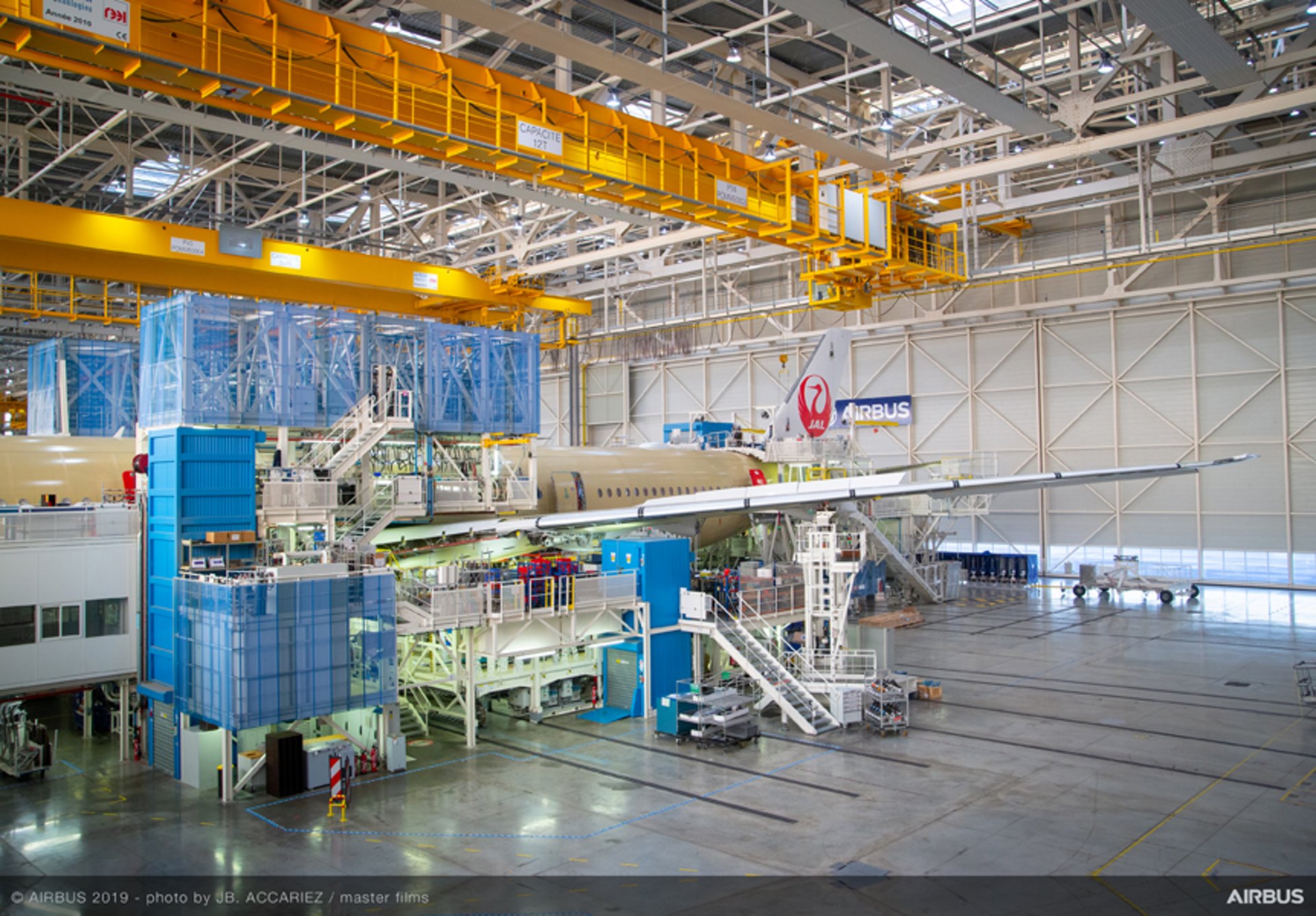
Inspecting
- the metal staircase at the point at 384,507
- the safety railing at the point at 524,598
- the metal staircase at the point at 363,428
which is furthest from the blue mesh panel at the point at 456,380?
the safety railing at the point at 524,598

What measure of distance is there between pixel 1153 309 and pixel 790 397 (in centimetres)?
1968

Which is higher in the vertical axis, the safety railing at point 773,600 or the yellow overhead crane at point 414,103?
the yellow overhead crane at point 414,103

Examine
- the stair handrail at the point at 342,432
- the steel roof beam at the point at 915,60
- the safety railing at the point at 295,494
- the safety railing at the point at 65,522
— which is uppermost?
the steel roof beam at the point at 915,60

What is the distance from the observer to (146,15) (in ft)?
55.7

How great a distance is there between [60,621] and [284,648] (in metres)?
5.61

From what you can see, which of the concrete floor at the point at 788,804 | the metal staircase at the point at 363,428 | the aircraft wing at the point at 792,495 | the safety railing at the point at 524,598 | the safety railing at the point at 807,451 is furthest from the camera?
the safety railing at the point at 807,451

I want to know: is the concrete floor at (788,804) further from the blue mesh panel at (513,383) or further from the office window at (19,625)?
the blue mesh panel at (513,383)

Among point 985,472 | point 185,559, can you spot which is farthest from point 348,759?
point 985,472

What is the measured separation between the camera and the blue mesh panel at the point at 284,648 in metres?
18.1

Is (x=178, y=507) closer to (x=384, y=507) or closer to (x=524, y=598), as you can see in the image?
(x=384, y=507)

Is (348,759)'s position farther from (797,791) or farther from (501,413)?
(501,413)

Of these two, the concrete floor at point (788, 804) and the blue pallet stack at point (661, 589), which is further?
the blue pallet stack at point (661, 589)

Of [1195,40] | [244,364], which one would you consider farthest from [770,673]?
[1195,40]

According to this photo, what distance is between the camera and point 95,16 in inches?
633
